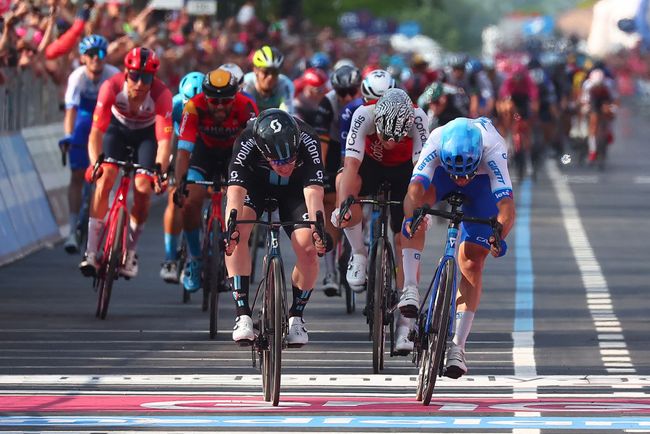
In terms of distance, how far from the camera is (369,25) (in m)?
98.8

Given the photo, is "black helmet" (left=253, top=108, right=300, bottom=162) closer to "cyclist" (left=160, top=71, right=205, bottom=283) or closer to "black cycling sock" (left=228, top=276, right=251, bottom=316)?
"black cycling sock" (left=228, top=276, right=251, bottom=316)

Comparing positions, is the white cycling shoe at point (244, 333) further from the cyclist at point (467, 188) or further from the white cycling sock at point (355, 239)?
the white cycling sock at point (355, 239)

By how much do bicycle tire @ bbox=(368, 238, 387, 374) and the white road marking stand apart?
1367mm

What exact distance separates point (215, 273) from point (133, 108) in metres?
2.20

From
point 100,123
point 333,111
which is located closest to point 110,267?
point 100,123

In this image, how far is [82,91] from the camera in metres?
18.7

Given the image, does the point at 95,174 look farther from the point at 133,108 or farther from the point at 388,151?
the point at 388,151

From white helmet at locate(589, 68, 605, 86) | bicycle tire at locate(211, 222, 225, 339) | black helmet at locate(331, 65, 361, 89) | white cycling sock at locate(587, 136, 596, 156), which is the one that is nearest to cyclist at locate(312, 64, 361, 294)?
black helmet at locate(331, 65, 361, 89)

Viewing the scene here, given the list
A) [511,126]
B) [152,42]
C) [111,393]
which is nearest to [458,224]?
[111,393]

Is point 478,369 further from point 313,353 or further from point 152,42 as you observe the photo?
point 152,42

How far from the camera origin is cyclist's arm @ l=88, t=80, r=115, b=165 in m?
15.1

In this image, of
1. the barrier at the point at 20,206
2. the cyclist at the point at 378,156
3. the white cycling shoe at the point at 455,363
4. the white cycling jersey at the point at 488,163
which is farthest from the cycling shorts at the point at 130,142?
the white cycling shoe at the point at 455,363

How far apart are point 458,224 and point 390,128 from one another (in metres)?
1.27

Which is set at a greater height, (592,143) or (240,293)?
(240,293)
